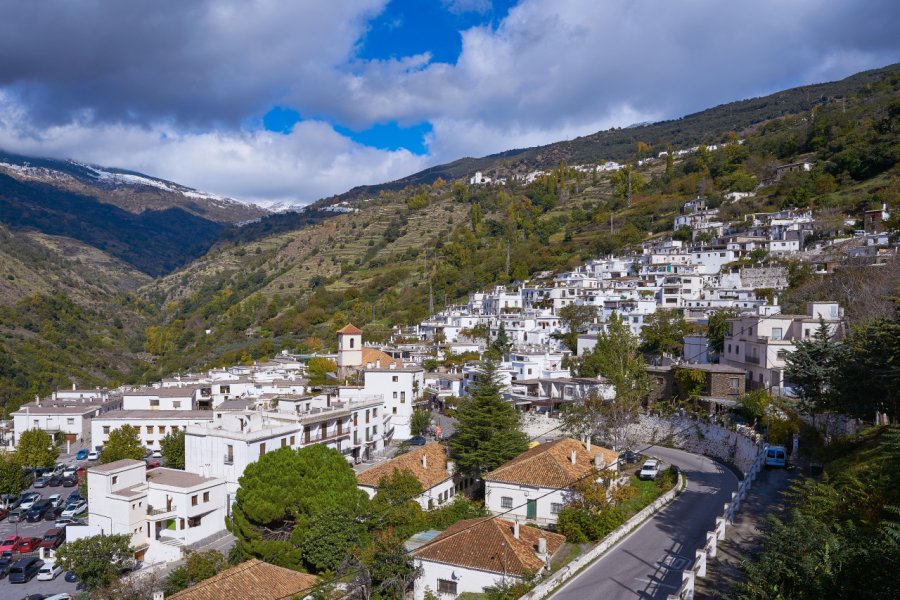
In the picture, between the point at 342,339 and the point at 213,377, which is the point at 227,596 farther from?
the point at 213,377

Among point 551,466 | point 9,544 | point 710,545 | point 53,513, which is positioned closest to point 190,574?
point 9,544

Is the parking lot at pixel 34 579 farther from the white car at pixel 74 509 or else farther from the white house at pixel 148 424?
the white house at pixel 148 424

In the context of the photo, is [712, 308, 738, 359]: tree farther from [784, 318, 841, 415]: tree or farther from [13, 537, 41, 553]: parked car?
[13, 537, 41, 553]: parked car

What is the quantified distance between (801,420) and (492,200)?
118 meters

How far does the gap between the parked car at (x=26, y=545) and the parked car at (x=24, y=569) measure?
134 cm

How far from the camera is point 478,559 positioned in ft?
55.9

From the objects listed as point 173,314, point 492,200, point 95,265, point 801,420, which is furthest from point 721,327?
point 95,265

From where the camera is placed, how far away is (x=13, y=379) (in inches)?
2872

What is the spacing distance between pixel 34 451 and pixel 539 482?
107 ft

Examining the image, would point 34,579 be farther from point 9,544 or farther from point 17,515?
point 17,515

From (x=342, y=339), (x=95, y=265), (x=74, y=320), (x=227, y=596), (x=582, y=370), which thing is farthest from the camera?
(x=95, y=265)

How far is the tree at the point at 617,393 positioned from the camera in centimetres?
3170

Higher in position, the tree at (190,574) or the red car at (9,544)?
the tree at (190,574)

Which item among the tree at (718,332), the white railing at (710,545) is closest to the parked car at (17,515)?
the white railing at (710,545)
